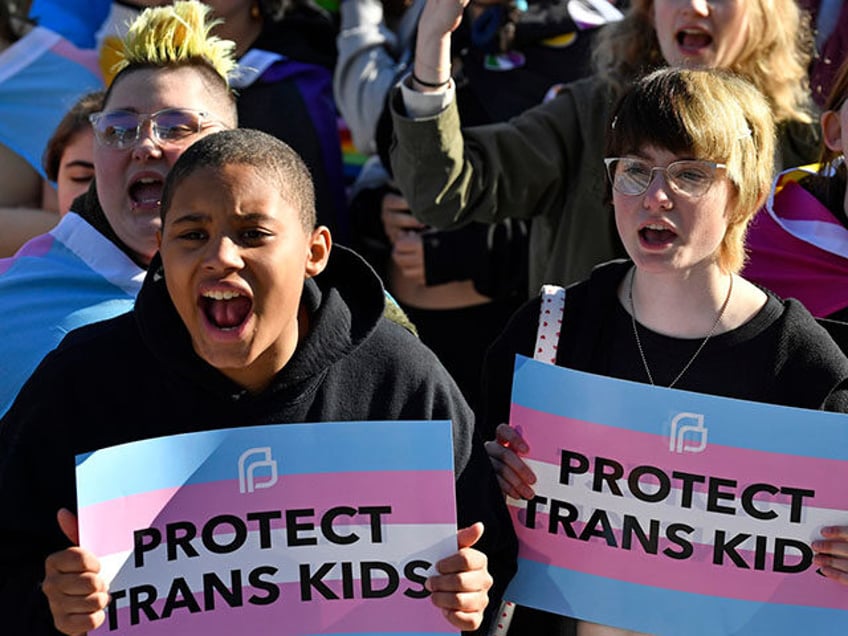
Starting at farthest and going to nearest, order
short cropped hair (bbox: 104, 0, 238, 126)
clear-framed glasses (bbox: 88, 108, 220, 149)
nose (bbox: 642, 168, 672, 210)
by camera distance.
Result: short cropped hair (bbox: 104, 0, 238, 126) → clear-framed glasses (bbox: 88, 108, 220, 149) → nose (bbox: 642, 168, 672, 210)

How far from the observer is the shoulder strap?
306 cm

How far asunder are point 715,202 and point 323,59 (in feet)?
7.63

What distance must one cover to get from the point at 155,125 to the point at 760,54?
1.52 metres

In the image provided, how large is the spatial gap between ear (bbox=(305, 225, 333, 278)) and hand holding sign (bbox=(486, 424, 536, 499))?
47 centimetres

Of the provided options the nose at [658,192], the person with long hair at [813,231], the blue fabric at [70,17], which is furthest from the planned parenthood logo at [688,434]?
the blue fabric at [70,17]

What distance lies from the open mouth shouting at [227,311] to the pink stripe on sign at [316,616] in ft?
1.57

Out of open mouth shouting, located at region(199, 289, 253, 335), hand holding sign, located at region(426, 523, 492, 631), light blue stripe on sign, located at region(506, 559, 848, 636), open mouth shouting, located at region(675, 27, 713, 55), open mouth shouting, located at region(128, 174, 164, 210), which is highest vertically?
open mouth shouting, located at region(675, 27, 713, 55)

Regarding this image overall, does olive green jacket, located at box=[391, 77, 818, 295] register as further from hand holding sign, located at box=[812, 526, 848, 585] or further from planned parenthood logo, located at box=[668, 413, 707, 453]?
hand holding sign, located at box=[812, 526, 848, 585]

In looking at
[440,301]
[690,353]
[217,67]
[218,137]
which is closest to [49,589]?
[218,137]

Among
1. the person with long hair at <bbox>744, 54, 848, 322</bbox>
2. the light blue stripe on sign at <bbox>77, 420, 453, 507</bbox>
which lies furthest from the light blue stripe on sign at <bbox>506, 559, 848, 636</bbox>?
the person with long hair at <bbox>744, 54, 848, 322</bbox>

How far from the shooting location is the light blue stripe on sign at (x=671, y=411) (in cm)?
282

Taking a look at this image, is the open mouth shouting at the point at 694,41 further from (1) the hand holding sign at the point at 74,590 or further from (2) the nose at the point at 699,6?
(1) the hand holding sign at the point at 74,590

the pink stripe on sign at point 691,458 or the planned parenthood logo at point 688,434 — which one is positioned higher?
the planned parenthood logo at point 688,434

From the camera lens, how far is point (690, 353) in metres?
3.00
